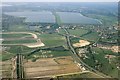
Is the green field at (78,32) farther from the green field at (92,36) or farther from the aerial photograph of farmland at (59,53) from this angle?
the green field at (92,36)

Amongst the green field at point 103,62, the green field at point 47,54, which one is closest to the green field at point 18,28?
the green field at point 47,54

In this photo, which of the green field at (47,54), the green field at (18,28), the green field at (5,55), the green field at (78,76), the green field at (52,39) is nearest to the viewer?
the green field at (78,76)

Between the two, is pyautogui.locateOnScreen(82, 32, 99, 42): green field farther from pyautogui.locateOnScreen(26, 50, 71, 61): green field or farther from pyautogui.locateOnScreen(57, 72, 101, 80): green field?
pyautogui.locateOnScreen(57, 72, 101, 80): green field

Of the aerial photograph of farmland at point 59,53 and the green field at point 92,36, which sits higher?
the aerial photograph of farmland at point 59,53

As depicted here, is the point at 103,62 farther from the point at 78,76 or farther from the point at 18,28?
the point at 18,28

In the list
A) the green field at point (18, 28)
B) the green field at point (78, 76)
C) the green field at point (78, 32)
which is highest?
the green field at point (78, 76)

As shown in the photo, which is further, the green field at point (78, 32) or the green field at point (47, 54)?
the green field at point (78, 32)

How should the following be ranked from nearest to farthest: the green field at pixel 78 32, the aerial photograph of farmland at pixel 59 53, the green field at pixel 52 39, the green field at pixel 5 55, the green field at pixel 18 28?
1. the aerial photograph of farmland at pixel 59 53
2. the green field at pixel 5 55
3. the green field at pixel 52 39
4. the green field at pixel 78 32
5. the green field at pixel 18 28

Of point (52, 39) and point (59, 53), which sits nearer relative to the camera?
point (59, 53)

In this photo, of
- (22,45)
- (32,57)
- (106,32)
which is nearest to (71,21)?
(106,32)

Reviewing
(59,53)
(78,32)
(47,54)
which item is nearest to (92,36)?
(78,32)

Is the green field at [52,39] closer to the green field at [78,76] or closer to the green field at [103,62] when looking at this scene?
the green field at [103,62]

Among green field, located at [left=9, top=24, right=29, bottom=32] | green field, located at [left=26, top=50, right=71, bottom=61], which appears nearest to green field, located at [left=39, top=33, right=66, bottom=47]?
green field, located at [left=26, top=50, right=71, bottom=61]
